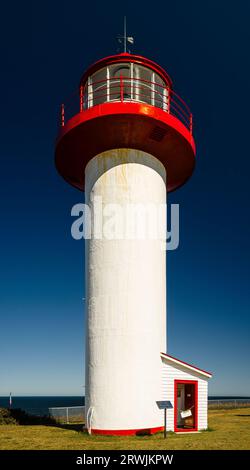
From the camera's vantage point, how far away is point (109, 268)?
15.2 metres

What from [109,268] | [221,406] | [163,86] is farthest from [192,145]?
[221,406]

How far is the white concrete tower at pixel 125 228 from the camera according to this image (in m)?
14.4

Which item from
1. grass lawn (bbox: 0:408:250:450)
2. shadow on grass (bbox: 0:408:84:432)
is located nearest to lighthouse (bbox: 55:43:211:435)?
grass lawn (bbox: 0:408:250:450)

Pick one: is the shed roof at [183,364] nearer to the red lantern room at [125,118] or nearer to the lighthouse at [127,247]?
the lighthouse at [127,247]

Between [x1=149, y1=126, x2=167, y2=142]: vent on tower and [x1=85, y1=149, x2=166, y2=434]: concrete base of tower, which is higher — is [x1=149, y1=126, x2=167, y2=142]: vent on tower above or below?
above

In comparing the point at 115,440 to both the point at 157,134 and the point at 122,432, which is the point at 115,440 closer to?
the point at 122,432

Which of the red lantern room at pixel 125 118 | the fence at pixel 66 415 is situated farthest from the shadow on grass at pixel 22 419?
the red lantern room at pixel 125 118

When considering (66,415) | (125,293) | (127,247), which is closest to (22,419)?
(66,415)

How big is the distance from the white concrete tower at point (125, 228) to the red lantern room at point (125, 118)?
37 millimetres

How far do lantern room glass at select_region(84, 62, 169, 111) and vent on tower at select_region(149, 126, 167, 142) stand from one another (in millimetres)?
1492

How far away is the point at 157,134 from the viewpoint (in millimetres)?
15992

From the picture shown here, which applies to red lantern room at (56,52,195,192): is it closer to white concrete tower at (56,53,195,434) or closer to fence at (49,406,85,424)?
white concrete tower at (56,53,195,434)

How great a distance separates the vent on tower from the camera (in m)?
15.8

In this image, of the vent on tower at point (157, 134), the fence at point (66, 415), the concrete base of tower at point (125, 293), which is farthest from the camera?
the fence at point (66, 415)
